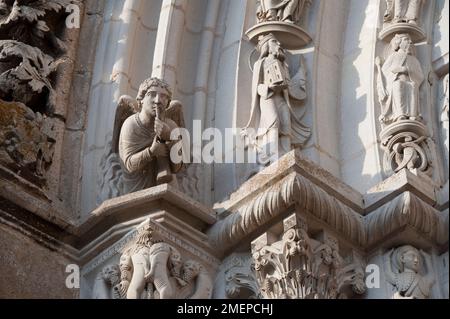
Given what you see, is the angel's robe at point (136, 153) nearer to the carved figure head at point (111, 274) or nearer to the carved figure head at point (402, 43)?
the carved figure head at point (111, 274)

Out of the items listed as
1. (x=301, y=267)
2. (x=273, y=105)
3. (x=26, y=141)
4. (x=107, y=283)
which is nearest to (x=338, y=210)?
(x=301, y=267)

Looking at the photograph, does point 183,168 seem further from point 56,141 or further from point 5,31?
point 5,31

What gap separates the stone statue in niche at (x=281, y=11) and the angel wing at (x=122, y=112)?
3.26 ft

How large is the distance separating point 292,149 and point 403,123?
0.59 meters

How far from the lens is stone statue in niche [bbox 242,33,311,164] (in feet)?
26.3

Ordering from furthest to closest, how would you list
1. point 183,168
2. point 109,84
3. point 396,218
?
point 109,84
point 183,168
point 396,218

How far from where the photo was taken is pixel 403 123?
7871mm

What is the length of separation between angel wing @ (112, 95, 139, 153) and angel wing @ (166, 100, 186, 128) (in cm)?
19

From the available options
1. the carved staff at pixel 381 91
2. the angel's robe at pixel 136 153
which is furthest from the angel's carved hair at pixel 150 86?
the carved staff at pixel 381 91

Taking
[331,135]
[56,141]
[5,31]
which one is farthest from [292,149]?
[5,31]

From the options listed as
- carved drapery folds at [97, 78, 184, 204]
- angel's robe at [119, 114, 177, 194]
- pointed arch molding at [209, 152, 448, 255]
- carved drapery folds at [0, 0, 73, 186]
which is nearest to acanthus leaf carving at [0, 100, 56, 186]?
carved drapery folds at [0, 0, 73, 186]

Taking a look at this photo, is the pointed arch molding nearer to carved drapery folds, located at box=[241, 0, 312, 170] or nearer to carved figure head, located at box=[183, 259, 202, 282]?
carved figure head, located at box=[183, 259, 202, 282]

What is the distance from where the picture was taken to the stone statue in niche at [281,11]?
8.58 m

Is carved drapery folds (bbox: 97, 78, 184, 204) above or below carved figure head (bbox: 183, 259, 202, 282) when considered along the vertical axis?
above
